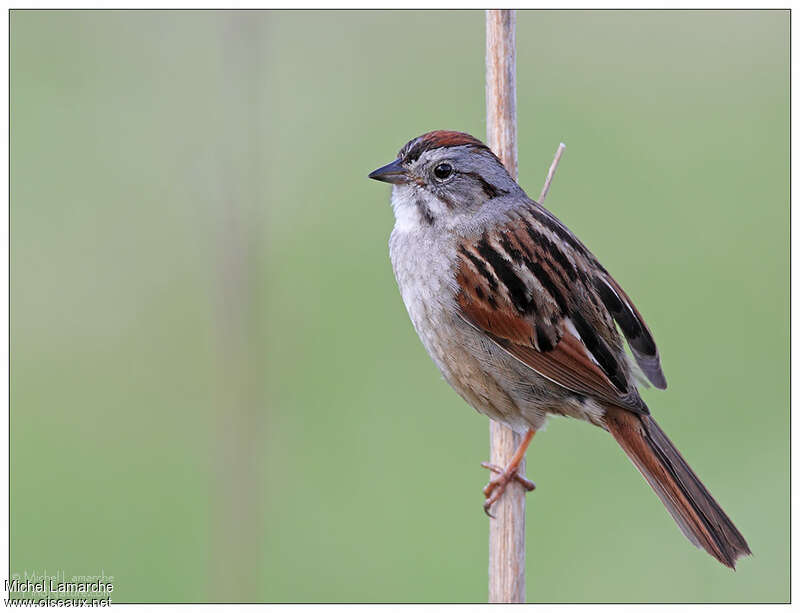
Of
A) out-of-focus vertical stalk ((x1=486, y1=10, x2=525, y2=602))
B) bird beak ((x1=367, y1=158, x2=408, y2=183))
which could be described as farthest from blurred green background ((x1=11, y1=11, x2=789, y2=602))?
bird beak ((x1=367, y1=158, x2=408, y2=183))

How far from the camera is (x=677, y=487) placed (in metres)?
2.78

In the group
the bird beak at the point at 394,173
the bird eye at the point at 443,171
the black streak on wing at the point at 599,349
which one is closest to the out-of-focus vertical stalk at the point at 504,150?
the bird eye at the point at 443,171

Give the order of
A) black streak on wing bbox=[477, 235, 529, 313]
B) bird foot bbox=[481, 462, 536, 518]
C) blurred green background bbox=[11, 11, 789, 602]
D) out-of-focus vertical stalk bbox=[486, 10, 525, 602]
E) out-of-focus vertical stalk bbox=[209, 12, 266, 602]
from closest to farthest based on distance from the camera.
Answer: out-of-focus vertical stalk bbox=[209, 12, 266, 602]
out-of-focus vertical stalk bbox=[486, 10, 525, 602]
black streak on wing bbox=[477, 235, 529, 313]
bird foot bbox=[481, 462, 536, 518]
blurred green background bbox=[11, 11, 789, 602]

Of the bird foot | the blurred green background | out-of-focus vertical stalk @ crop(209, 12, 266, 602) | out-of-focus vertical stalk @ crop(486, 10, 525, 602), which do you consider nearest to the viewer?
out-of-focus vertical stalk @ crop(209, 12, 266, 602)

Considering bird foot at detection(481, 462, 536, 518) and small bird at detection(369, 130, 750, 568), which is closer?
small bird at detection(369, 130, 750, 568)

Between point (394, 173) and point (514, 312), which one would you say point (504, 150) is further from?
point (514, 312)

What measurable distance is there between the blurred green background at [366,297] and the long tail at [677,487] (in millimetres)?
1048

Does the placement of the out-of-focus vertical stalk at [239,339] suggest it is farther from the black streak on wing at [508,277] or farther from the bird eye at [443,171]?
the black streak on wing at [508,277]

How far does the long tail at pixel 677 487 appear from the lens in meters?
2.67

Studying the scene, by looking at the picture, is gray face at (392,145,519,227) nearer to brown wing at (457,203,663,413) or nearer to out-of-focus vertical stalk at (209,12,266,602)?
brown wing at (457,203,663,413)

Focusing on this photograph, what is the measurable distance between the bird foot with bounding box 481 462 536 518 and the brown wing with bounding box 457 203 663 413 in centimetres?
34

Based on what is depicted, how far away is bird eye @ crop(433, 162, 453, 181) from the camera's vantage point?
2.82 metres

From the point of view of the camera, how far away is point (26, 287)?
482cm

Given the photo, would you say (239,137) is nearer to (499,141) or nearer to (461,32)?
(499,141)
